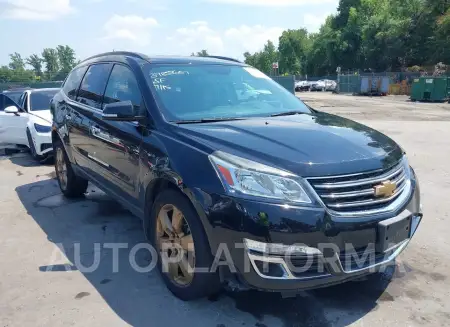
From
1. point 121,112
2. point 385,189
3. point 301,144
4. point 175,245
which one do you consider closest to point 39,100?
point 121,112

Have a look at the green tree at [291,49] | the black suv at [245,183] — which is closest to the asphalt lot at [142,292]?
the black suv at [245,183]

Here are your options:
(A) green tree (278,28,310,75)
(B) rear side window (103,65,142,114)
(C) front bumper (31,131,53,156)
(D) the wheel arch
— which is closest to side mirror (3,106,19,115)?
(C) front bumper (31,131,53,156)

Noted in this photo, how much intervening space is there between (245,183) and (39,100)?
26.8 feet

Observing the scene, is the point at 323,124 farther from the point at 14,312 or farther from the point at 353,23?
the point at 353,23

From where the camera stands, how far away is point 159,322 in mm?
2990

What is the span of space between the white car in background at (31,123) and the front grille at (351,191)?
6.86 metres

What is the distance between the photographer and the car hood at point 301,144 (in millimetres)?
2764

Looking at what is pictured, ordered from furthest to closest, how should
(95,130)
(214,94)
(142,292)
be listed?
(95,130)
(214,94)
(142,292)

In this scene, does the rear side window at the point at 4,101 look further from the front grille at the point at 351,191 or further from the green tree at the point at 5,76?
the green tree at the point at 5,76

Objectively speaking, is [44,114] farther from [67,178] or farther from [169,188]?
[169,188]

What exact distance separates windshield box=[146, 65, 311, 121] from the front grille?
1.26 meters

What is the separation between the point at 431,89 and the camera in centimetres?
2833

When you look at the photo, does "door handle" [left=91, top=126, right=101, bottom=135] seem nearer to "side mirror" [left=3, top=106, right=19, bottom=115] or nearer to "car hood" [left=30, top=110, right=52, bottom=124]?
"car hood" [left=30, top=110, right=52, bottom=124]

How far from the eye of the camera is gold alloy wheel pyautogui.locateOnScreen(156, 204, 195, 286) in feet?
10.2
